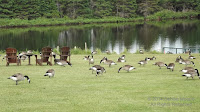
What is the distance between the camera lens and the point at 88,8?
118 meters

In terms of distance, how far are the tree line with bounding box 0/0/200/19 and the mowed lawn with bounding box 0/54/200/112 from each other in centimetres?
9159

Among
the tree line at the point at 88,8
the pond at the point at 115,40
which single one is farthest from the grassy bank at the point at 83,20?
the pond at the point at 115,40

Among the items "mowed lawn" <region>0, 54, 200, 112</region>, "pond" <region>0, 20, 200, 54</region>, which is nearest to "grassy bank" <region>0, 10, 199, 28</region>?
"pond" <region>0, 20, 200, 54</region>

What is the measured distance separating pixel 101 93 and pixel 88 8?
10584cm

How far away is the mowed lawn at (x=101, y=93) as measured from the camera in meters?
11.8

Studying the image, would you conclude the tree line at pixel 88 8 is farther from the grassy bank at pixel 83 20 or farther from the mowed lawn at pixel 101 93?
the mowed lawn at pixel 101 93

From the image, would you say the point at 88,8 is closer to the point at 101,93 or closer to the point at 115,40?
the point at 115,40

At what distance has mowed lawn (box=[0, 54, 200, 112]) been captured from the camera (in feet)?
38.7

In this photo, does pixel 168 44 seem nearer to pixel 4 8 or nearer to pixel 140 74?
pixel 140 74

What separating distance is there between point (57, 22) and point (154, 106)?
10138 cm

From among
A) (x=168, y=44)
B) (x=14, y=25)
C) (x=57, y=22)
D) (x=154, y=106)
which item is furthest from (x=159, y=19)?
(x=154, y=106)

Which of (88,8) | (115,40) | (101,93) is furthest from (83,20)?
(101,93)

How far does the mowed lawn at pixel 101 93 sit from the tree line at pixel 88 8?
91.6 m

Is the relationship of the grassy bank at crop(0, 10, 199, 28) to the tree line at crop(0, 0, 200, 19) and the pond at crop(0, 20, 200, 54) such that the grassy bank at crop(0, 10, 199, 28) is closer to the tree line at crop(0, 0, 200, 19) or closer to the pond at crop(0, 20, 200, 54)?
the tree line at crop(0, 0, 200, 19)
